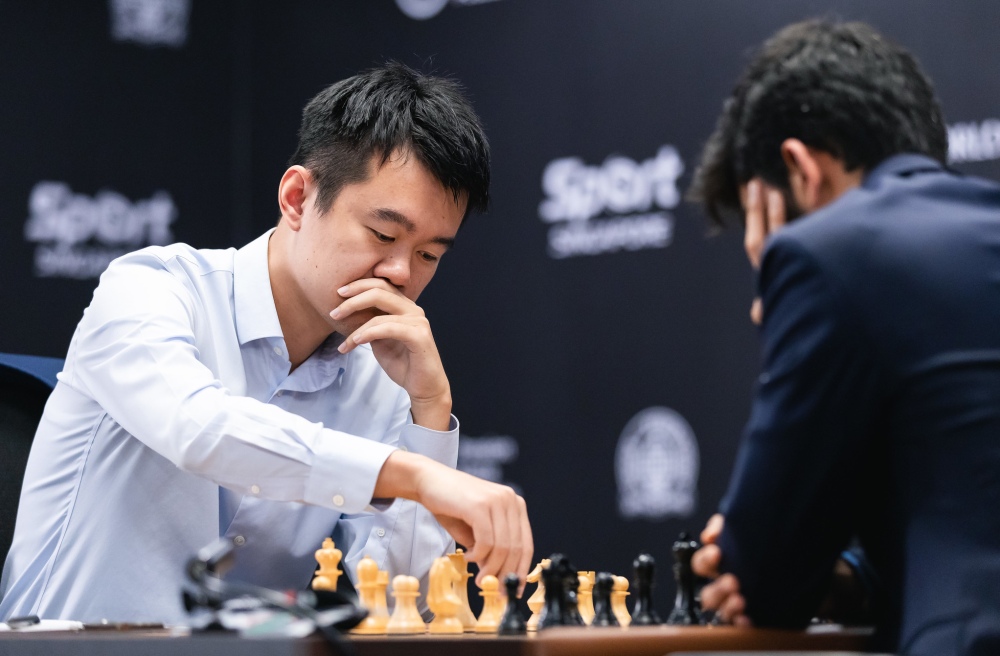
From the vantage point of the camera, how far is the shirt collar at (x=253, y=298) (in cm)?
201

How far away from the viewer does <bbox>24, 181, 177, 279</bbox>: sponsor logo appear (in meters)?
3.60

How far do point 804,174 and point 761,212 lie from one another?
7 cm

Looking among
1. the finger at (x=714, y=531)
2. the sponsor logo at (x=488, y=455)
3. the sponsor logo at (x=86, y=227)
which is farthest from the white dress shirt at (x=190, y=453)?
the sponsor logo at (x=86, y=227)

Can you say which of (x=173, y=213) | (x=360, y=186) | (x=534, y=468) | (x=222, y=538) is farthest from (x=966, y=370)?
(x=173, y=213)

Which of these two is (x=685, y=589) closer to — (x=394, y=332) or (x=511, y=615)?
(x=511, y=615)

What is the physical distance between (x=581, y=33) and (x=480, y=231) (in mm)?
737

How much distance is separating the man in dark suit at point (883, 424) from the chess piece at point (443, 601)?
36cm

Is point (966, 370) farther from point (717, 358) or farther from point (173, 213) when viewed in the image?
point (173, 213)

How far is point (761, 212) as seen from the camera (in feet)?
4.18

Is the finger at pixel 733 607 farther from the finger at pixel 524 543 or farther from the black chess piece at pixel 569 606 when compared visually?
the finger at pixel 524 543

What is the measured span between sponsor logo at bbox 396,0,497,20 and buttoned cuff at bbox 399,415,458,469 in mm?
2288

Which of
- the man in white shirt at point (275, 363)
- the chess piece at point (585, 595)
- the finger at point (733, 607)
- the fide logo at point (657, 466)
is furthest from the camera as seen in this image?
the fide logo at point (657, 466)

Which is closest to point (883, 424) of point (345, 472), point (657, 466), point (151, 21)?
point (345, 472)

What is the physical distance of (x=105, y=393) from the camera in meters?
1.71
